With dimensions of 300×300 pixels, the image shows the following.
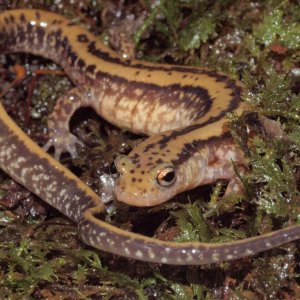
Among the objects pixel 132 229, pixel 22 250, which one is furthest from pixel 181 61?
pixel 22 250

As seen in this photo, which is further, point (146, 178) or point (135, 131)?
point (135, 131)

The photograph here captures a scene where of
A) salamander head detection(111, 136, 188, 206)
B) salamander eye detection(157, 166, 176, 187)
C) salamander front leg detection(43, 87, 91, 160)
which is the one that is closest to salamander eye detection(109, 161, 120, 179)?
salamander head detection(111, 136, 188, 206)

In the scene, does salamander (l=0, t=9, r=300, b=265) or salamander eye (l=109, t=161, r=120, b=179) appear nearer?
salamander (l=0, t=9, r=300, b=265)

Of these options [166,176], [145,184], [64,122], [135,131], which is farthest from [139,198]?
[64,122]

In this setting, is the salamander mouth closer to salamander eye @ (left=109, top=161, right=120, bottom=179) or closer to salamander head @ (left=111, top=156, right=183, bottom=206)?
salamander head @ (left=111, top=156, right=183, bottom=206)

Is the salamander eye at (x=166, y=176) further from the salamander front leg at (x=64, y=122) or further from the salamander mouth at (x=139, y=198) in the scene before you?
the salamander front leg at (x=64, y=122)

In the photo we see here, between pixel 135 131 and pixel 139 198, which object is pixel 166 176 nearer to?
A: pixel 139 198

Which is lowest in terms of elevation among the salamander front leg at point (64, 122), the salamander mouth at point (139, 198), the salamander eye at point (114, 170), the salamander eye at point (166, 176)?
the salamander front leg at point (64, 122)

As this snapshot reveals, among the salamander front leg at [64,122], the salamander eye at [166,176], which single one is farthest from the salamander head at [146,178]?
the salamander front leg at [64,122]
